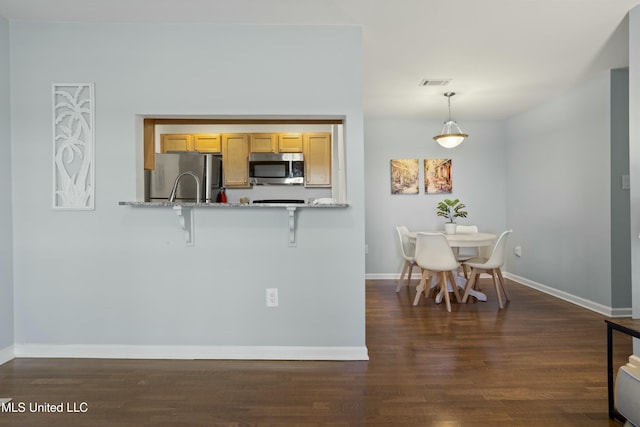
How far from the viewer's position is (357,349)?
2.63 meters

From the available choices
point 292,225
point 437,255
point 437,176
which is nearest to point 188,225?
point 292,225

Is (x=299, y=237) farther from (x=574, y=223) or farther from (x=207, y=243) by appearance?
(x=574, y=223)

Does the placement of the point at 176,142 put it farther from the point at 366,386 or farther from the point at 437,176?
the point at 366,386

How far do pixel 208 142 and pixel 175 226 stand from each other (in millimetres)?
2845

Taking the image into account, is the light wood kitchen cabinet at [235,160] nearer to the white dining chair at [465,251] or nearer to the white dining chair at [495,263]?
the white dining chair at [465,251]

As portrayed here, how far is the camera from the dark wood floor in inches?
74.4

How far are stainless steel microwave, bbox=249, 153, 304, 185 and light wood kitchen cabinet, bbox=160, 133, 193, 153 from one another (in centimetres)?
92

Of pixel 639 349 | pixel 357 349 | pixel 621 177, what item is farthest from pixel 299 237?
pixel 621 177

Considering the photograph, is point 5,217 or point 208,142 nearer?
point 5,217

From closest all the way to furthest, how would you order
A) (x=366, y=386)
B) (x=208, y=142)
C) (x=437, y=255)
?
(x=366, y=386)
(x=437, y=255)
(x=208, y=142)

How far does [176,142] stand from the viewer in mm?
5254

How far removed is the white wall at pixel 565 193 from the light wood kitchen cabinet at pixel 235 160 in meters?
3.87

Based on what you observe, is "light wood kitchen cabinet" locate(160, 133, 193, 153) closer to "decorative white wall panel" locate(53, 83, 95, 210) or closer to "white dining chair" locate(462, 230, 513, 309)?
"decorative white wall panel" locate(53, 83, 95, 210)

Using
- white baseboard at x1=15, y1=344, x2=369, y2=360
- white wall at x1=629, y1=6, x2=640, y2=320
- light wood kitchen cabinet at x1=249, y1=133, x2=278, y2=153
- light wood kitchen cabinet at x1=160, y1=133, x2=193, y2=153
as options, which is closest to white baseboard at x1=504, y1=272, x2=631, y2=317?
white wall at x1=629, y1=6, x2=640, y2=320
